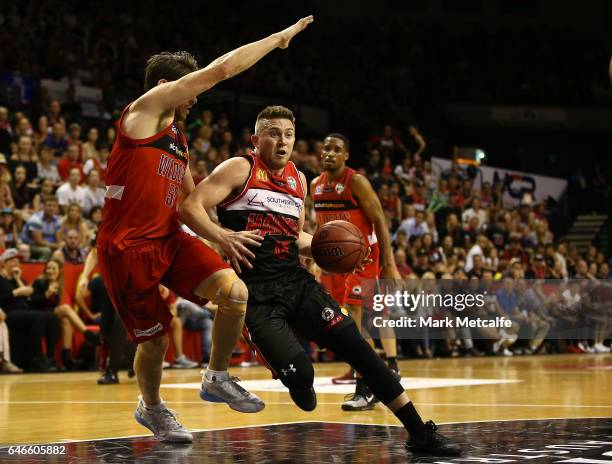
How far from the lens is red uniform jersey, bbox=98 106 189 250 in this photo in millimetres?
5125

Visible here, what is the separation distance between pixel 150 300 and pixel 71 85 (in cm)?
1151

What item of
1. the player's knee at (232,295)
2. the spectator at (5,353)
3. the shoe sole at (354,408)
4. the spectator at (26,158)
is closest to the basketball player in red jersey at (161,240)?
the player's knee at (232,295)

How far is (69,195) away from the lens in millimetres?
13359

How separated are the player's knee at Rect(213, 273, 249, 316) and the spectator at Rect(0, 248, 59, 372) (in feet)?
24.0

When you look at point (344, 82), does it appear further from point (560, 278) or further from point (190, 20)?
point (560, 278)

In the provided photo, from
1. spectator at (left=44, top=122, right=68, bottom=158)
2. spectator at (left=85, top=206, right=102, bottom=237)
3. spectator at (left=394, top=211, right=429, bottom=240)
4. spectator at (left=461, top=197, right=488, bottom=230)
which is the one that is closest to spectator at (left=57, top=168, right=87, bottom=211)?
spectator at (left=85, top=206, right=102, bottom=237)

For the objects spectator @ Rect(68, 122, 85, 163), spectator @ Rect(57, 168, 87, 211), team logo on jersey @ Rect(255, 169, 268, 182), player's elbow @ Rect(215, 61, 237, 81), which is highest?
spectator @ Rect(68, 122, 85, 163)

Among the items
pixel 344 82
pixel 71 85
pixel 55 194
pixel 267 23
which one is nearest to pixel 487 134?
pixel 344 82

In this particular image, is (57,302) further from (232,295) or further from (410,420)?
(410,420)

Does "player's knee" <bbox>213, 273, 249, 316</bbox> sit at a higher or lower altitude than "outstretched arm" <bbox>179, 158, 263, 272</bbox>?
lower

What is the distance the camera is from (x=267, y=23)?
83.4ft

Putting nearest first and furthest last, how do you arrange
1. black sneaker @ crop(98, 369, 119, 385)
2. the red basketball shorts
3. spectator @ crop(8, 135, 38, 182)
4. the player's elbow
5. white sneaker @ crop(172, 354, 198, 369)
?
the player's elbow < the red basketball shorts < black sneaker @ crop(98, 369, 119, 385) < white sneaker @ crop(172, 354, 198, 369) < spectator @ crop(8, 135, 38, 182)

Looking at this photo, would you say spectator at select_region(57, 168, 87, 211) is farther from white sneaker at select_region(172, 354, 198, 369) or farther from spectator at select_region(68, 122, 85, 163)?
white sneaker at select_region(172, 354, 198, 369)

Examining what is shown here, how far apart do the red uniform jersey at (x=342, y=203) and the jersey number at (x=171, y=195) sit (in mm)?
3077
